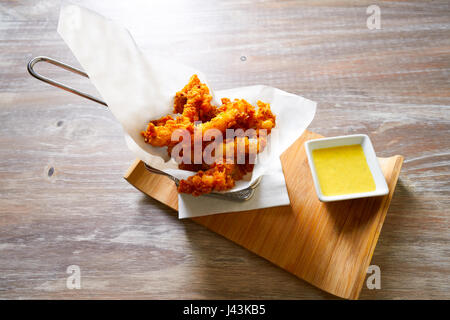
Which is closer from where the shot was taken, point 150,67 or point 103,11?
point 150,67

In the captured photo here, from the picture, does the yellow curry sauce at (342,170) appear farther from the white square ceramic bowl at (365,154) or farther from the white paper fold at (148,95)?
the white paper fold at (148,95)

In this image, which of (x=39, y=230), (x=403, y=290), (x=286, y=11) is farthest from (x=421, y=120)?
(x=39, y=230)

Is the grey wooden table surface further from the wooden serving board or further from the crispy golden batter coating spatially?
the crispy golden batter coating

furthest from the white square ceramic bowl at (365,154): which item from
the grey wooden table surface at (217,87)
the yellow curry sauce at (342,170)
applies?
the grey wooden table surface at (217,87)

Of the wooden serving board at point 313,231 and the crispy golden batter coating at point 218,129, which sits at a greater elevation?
the crispy golden batter coating at point 218,129

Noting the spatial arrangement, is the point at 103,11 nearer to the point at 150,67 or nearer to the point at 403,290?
the point at 150,67

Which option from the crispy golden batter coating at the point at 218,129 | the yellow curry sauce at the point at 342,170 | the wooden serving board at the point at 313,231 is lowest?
the wooden serving board at the point at 313,231
